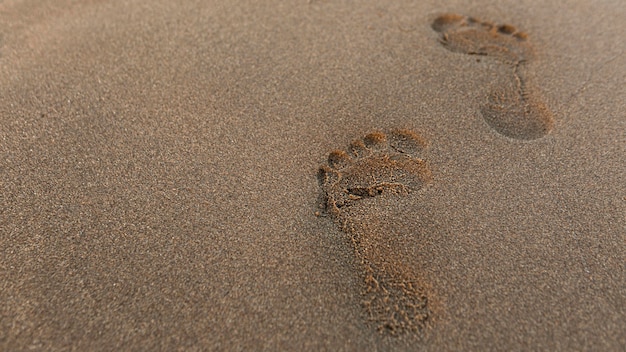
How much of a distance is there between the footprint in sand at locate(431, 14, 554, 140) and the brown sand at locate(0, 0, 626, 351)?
18mm

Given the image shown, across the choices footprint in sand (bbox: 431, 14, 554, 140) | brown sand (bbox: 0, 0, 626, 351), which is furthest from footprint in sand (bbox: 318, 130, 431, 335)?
footprint in sand (bbox: 431, 14, 554, 140)

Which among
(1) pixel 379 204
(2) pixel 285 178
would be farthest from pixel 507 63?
(2) pixel 285 178

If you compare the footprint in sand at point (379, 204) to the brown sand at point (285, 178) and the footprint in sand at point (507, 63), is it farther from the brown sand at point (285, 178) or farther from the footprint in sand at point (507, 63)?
the footprint in sand at point (507, 63)

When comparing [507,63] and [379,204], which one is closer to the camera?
[379,204]

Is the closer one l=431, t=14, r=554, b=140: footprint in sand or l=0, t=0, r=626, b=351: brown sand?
l=0, t=0, r=626, b=351: brown sand

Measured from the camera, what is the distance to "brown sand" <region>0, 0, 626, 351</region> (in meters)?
0.99

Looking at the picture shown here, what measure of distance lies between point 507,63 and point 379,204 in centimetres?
80

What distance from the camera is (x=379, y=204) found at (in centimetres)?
119

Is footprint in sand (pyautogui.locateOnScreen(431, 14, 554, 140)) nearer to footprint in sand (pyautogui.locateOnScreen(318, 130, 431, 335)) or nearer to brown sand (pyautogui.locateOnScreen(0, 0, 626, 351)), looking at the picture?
brown sand (pyautogui.locateOnScreen(0, 0, 626, 351))

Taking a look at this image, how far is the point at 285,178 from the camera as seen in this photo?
4.09 ft

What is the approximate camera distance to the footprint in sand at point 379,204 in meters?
1.00

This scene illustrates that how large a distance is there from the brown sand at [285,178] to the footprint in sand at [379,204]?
0.02 metres

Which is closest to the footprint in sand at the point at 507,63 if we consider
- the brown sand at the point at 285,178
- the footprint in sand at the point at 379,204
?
the brown sand at the point at 285,178

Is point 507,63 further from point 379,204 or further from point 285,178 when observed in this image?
point 285,178
